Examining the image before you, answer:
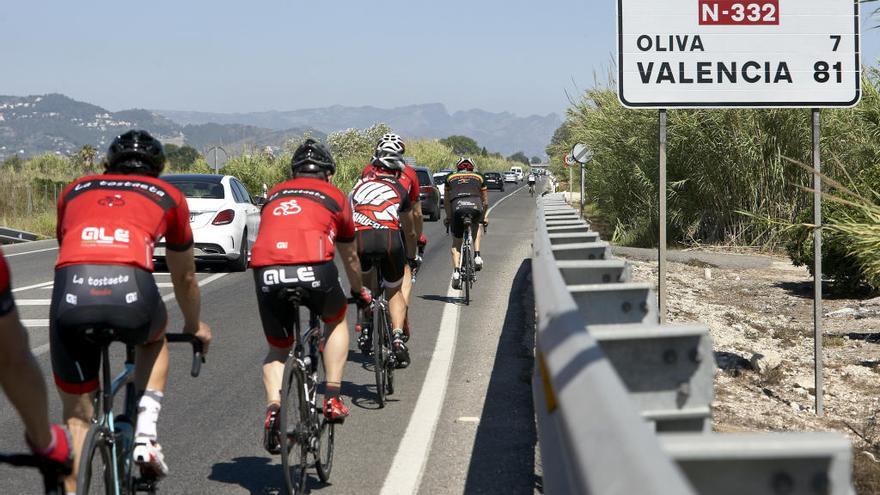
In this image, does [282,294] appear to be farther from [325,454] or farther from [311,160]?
[325,454]

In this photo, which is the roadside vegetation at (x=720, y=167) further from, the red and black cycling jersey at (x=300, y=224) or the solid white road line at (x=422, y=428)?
the red and black cycling jersey at (x=300, y=224)

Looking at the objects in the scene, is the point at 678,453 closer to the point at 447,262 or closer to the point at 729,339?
the point at 729,339

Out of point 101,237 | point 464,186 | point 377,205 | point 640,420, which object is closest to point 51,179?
point 464,186

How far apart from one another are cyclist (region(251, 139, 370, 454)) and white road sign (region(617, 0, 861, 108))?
12.1 ft

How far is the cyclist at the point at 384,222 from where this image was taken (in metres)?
8.88

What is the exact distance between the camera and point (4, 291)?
2.94 metres

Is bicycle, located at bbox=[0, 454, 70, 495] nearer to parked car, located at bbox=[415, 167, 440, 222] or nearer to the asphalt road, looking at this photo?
the asphalt road

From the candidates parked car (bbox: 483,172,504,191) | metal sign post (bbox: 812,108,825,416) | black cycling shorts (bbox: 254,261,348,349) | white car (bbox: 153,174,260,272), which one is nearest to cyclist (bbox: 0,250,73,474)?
black cycling shorts (bbox: 254,261,348,349)

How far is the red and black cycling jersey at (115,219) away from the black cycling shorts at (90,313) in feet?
0.16

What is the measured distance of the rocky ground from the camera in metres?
7.79

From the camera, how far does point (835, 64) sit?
8.80m

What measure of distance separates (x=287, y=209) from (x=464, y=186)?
9584mm

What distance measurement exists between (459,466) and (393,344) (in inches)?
105

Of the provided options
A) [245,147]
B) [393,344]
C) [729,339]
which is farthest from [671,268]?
[245,147]
